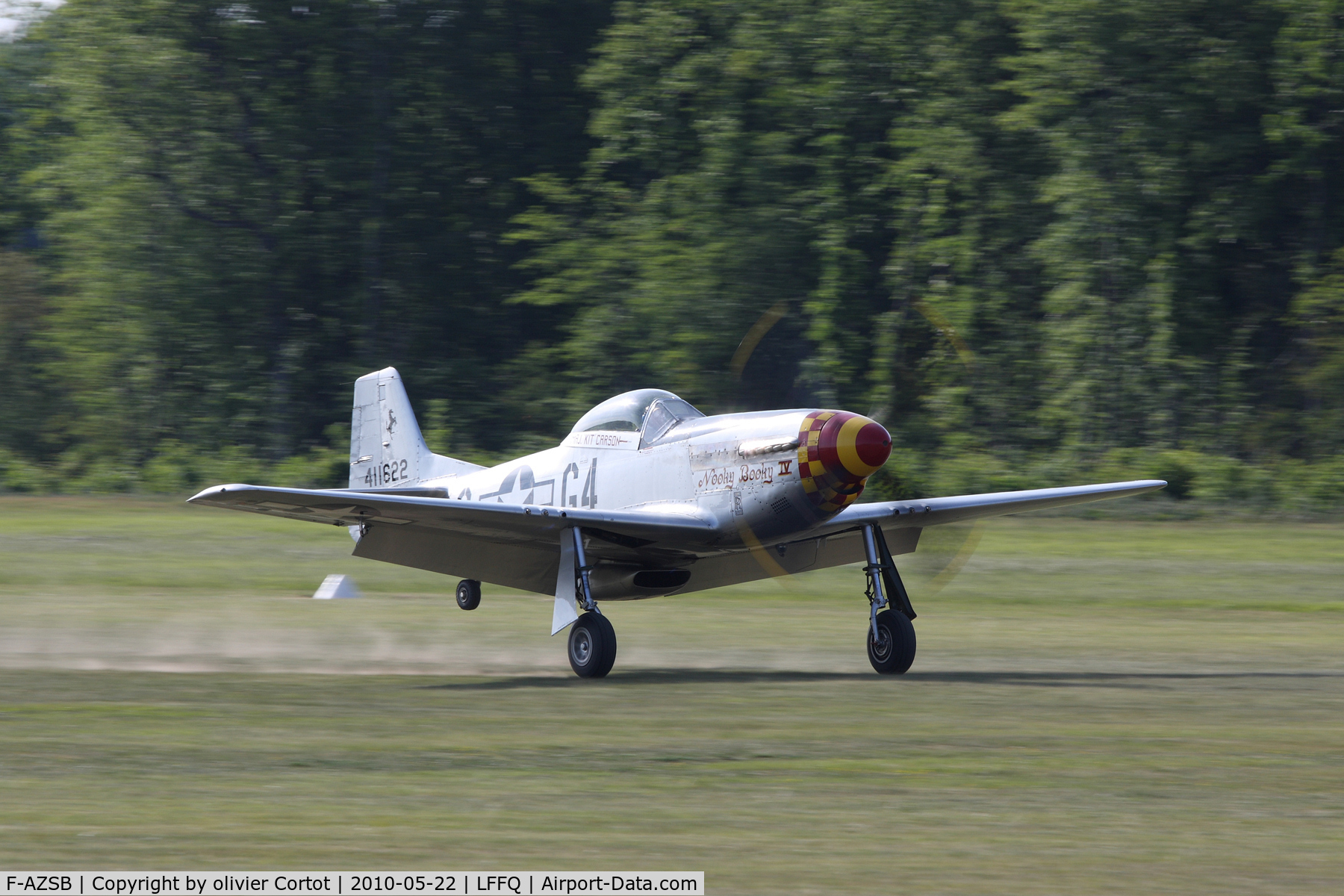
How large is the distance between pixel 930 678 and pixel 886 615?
676 millimetres

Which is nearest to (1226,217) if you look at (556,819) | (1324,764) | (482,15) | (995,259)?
(995,259)

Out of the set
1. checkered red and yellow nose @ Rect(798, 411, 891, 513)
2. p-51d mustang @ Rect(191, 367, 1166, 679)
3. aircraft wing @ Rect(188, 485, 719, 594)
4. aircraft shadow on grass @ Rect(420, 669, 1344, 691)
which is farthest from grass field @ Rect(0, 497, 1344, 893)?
checkered red and yellow nose @ Rect(798, 411, 891, 513)

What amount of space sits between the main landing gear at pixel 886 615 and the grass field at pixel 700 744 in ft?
1.01

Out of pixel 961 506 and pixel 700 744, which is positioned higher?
pixel 700 744

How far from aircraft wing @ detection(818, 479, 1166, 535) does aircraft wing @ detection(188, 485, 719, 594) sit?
1347 mm

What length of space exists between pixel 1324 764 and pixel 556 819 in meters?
4.32

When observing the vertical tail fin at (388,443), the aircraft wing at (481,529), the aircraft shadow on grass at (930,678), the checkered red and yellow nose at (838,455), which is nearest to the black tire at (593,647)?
the aircraft shadow on grass at (930,678)

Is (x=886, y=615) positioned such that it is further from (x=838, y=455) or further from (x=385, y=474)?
(x=385, y=474)

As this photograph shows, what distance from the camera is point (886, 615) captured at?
12859mm

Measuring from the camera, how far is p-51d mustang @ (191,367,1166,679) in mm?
12414

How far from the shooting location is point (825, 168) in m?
36.7

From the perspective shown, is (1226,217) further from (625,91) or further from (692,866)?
(692,866)

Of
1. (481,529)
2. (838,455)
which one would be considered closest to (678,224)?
(481,529)

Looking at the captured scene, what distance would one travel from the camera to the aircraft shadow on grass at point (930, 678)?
12.1 m
